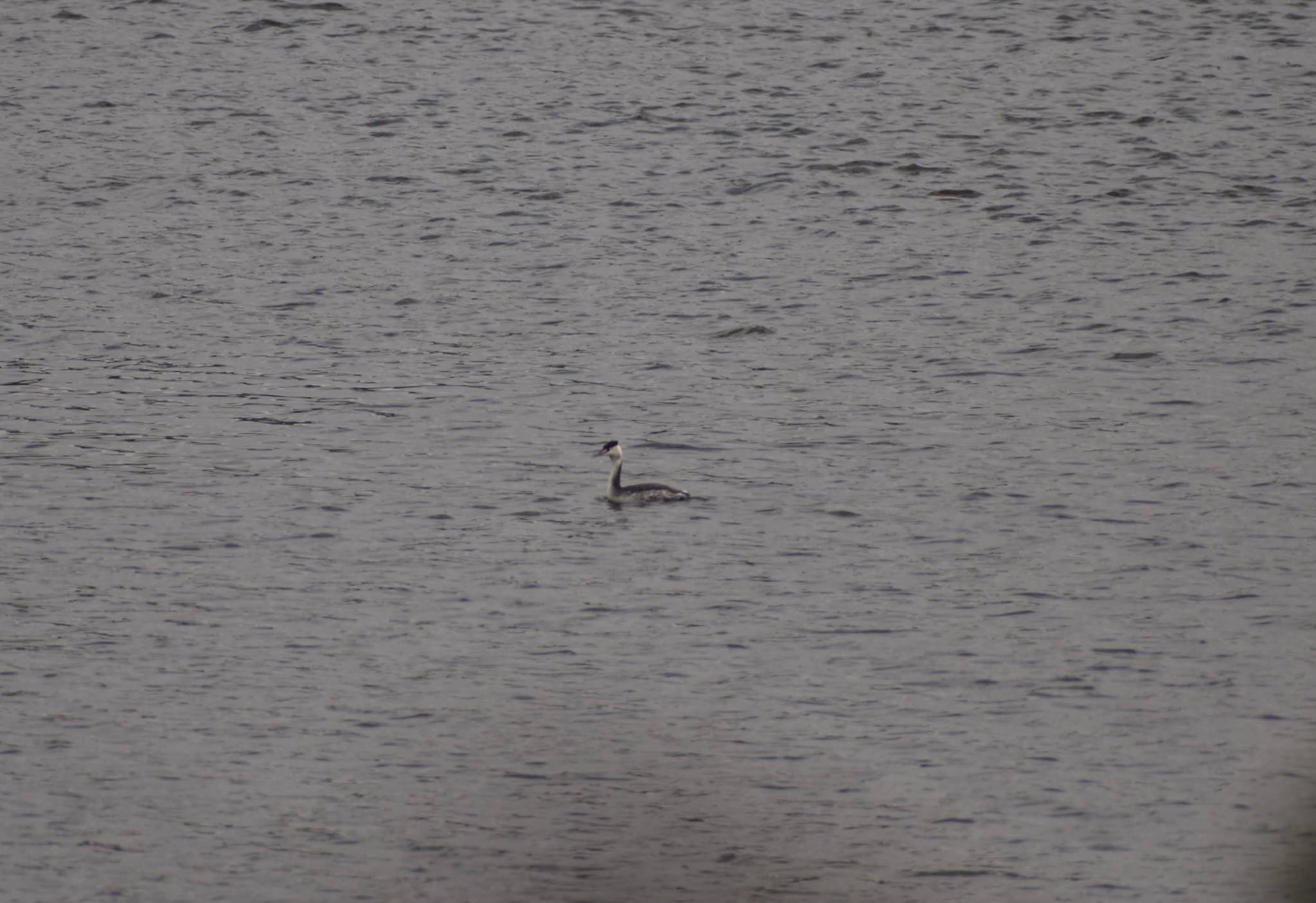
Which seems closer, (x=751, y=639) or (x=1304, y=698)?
(x=1304, y=698)

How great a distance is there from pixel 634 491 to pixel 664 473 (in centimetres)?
123

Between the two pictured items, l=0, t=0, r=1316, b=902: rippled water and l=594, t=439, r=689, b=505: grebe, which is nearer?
l=0, t=0, r=1316, b=902: rippled water

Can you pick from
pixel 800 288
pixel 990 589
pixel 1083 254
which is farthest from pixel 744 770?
pixel 1083 254

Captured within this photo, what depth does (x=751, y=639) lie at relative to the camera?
1477cm

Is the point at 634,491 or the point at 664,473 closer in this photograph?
the point at 634,491

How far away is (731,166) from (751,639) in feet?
52.4

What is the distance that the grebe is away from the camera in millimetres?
17656

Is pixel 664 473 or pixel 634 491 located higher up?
pixel 634 491

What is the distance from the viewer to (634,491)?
17641 millimetres

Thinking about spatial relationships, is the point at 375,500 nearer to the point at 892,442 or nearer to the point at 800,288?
the point at 892,442

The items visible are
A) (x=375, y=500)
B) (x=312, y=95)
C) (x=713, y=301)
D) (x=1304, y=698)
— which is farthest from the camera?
(x=312, y=95)

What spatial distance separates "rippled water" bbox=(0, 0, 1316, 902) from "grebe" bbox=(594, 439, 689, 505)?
265 millimetres

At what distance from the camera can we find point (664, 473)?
18828 mm

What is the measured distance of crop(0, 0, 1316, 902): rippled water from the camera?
12008 millimetres
